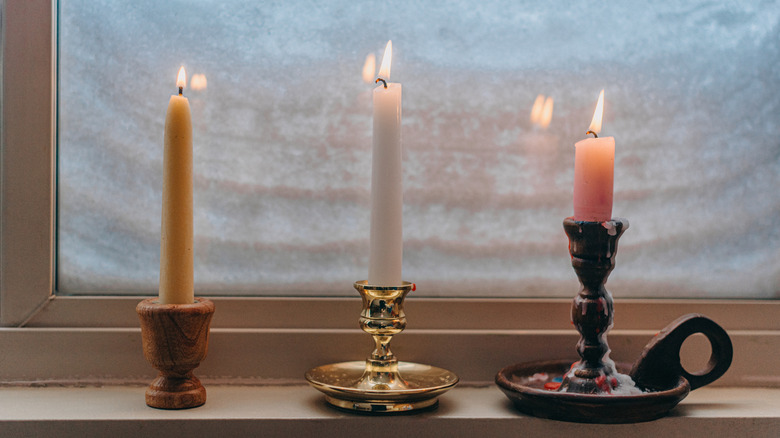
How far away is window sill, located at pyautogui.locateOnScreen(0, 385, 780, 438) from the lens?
0.53 metres

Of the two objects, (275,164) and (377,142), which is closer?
(377,142)

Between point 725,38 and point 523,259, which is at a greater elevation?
point 725,38

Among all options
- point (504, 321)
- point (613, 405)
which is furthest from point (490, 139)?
point (613, 405)

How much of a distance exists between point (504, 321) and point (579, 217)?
7.1 inches

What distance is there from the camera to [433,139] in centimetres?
70

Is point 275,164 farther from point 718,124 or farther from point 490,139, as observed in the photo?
point 718,124

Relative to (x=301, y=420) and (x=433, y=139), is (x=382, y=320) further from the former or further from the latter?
(x=433, y=139)

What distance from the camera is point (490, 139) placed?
0.71 metres

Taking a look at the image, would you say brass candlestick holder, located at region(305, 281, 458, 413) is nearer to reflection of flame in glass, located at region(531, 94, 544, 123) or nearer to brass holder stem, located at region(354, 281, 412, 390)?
brass holder stem, located at region(354, 281, 412, 390)

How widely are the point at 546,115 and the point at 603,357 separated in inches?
11.1

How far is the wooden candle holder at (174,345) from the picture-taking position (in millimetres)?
534

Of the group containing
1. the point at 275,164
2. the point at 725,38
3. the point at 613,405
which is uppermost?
the point at 725,38

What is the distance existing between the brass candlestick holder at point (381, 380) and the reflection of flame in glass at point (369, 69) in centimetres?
25

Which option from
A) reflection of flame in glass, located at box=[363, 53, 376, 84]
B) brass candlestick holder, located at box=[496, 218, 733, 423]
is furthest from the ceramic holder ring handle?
reflection of flame in glass, located at box=[363, 53, 376, 84]
